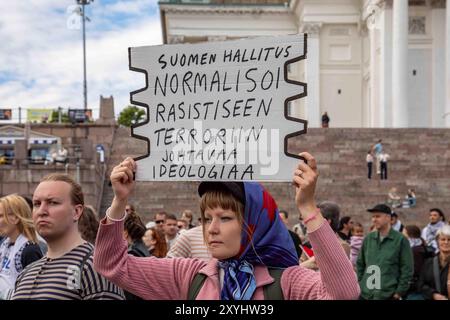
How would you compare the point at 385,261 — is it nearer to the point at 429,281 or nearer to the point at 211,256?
the point at 429,281

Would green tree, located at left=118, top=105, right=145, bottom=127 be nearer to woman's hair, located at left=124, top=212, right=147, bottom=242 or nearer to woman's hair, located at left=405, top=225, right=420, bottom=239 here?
woman's hair, located at left=405, top=225, right=420, bottom=239

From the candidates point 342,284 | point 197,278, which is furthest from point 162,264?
point 342,284

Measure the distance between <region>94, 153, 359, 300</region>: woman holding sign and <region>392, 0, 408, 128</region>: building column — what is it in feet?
132

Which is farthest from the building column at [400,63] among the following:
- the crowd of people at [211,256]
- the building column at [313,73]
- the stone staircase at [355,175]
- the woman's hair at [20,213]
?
the crowd of people at [211,256]

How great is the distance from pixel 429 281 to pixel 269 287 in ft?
17.3

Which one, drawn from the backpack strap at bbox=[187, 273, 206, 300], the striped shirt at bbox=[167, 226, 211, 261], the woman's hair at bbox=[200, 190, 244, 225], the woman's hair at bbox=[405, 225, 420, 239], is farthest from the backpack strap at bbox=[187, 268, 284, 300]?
the woman's hair at bbox=[405, 225, 420, 239]

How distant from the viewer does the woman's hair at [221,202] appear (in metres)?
3.42

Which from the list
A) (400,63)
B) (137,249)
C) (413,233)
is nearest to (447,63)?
(400,63)

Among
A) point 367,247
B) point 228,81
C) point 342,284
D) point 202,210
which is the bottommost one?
point 367,247

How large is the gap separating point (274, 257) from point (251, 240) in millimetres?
115

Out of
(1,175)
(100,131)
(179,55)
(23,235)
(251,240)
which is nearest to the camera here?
(251,240)
